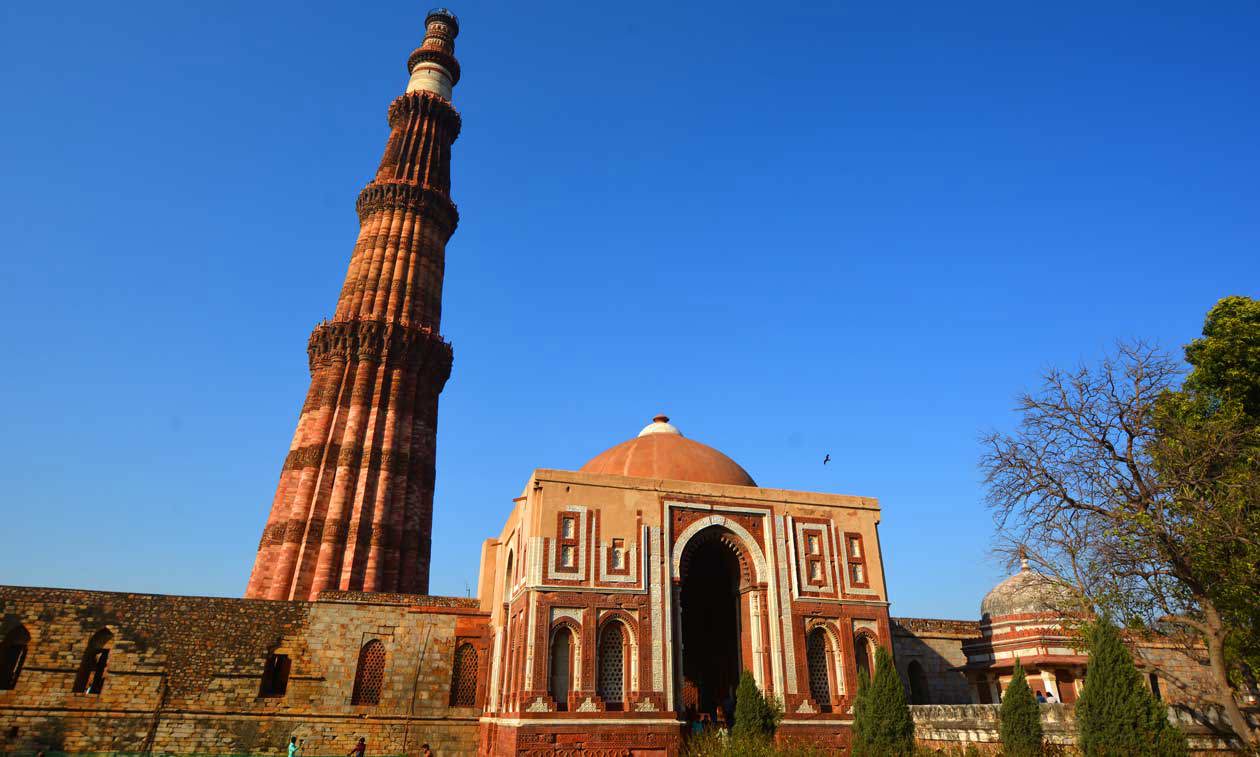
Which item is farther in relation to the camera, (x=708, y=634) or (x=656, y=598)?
(x=708, y=634)

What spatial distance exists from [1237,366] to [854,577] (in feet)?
31.8

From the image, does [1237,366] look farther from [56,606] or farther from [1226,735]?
[56,606]

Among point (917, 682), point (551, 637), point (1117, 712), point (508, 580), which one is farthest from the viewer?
point (917, 682)

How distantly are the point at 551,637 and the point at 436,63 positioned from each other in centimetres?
2970

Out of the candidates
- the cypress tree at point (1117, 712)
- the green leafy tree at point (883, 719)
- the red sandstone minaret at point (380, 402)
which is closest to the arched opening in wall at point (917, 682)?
the green leafy tree at point (883, 719)

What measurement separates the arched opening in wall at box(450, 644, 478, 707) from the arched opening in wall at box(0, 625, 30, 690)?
35.0 ft

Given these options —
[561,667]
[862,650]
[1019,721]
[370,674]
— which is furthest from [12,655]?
[1019,721]

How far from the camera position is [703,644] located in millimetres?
21672

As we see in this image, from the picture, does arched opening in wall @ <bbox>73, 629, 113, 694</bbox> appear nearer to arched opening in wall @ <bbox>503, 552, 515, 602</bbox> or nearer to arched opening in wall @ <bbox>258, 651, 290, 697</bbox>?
arched opening in wall @ <bbox>258, 651, 290, 697</bbox>

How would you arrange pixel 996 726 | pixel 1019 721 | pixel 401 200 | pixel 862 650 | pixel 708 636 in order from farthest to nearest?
pixel 401 200 → pixel 708 636 → pixel 862 650 → pixel 996 726 → pixel 1019 721

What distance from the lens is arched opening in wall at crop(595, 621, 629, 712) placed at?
50.2ft

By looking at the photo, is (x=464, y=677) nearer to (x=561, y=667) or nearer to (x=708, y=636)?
(x=561, y=667)

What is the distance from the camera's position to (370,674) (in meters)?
19.7

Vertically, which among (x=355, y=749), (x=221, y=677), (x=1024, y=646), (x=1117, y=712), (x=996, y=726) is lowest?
(x=355, y=749)
